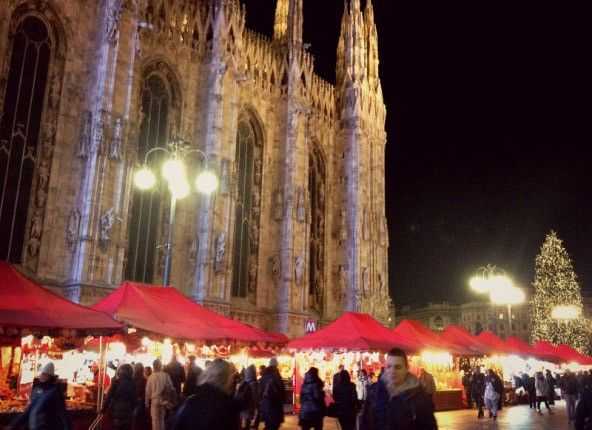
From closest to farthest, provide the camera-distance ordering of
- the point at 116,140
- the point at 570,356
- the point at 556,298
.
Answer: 1. the point at 116,140
2. the point at 570,356
3. the point at 556,298

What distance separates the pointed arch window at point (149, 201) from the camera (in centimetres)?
2602

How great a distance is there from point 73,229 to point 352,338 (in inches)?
450

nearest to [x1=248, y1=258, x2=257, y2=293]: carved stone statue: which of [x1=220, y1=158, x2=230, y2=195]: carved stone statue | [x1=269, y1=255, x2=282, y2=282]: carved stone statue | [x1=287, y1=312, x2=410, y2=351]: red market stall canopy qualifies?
[x1=269, y1=255, x2=282, y2=282]: carved stone statue

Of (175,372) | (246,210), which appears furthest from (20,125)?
(175,372)

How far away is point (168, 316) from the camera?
14.5m

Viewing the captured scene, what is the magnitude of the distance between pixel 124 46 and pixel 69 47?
2.21 m

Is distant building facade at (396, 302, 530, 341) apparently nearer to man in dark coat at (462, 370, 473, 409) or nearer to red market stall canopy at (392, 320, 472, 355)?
man in dark coat at (462, 370, 473, 409)

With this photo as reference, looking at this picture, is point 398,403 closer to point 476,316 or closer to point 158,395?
point 158,395

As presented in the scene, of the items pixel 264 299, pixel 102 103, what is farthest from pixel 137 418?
pixel 264 299

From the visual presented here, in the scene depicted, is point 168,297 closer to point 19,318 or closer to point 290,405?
point 19,318

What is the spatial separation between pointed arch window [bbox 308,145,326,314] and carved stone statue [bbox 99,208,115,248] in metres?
14.9

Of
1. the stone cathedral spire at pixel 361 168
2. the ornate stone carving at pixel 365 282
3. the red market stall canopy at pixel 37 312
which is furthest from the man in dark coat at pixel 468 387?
the red market stall canopy at pixel 37 312

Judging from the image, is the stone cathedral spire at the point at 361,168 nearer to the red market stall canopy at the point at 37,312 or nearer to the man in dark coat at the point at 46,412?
the red market stall canopy at the point at 37,312

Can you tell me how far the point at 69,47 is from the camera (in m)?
24.1
